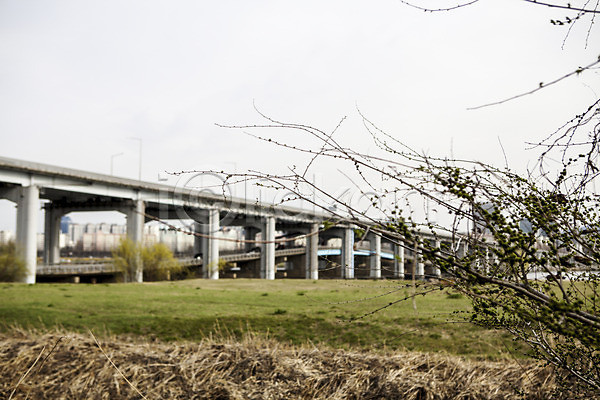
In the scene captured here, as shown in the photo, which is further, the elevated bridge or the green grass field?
the elevated bridge

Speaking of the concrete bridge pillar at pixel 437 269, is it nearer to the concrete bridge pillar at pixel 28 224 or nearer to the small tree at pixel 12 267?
the small tree at pixel 12 267

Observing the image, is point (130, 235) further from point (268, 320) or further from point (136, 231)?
point (268, 320)

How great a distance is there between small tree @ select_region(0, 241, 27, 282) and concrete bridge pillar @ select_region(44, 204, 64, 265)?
12146mm

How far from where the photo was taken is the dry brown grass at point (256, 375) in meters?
4.73

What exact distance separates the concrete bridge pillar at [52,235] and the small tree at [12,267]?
39.8 ft

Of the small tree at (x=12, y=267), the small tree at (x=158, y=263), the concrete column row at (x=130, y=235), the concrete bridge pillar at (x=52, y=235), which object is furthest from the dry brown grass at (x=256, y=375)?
the concrete bridge pillar at (x=52, y=235)

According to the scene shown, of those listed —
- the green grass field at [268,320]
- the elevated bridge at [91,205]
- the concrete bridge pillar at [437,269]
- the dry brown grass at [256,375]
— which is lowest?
the green grass field at [268,320]

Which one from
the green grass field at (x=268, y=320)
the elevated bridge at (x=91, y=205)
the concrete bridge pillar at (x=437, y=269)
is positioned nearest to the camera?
the concrete bridge pillar at (x=437, y=269)

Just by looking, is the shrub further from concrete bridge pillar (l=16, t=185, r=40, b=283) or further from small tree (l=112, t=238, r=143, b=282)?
concrete bridge pillar (l=16, t=185, r=40, b=283)

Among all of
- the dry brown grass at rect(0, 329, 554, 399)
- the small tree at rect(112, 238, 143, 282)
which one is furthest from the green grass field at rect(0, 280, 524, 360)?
the small tree at rect(112, 238, 143, 282)

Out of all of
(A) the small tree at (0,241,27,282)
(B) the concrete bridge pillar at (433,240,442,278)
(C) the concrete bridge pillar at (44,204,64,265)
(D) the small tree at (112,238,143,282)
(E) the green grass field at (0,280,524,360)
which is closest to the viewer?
(B) the concrete bridge pillar at (433,240,442,278)

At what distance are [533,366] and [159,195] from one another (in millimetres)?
35970

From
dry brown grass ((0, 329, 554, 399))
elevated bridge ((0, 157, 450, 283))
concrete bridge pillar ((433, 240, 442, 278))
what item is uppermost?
elevated bridge ((0, 157, 450, 283))

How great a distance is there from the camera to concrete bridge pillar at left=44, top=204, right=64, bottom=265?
4244 centimetres
